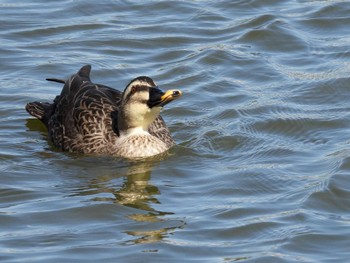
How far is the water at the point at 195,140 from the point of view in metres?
11.6

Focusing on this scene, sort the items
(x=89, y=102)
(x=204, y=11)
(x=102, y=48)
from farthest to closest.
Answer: (x=204, y=11), (x=102, y=48), (x=89, y=102)

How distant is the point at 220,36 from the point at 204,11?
3.82 feet

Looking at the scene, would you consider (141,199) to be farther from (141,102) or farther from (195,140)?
(195,140)

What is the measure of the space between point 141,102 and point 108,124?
2.62 ft

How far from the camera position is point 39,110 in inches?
606

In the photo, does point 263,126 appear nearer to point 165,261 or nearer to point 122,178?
point 122,178

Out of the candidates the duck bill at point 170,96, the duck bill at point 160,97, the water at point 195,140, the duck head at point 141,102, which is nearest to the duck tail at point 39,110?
the water at point 195,140

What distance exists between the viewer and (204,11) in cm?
1953

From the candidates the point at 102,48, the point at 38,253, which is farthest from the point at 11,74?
the point at 38,253

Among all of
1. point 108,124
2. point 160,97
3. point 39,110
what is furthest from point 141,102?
point 39,110

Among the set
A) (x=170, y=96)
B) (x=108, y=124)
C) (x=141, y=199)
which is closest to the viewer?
(x=141, y=199)

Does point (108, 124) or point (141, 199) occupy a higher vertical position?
point (108, 124)

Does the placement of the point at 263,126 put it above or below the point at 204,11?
below

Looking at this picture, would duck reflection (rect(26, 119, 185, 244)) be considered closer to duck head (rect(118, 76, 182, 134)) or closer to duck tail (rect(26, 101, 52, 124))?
duck head (rect(118, 76, 182, 134))
